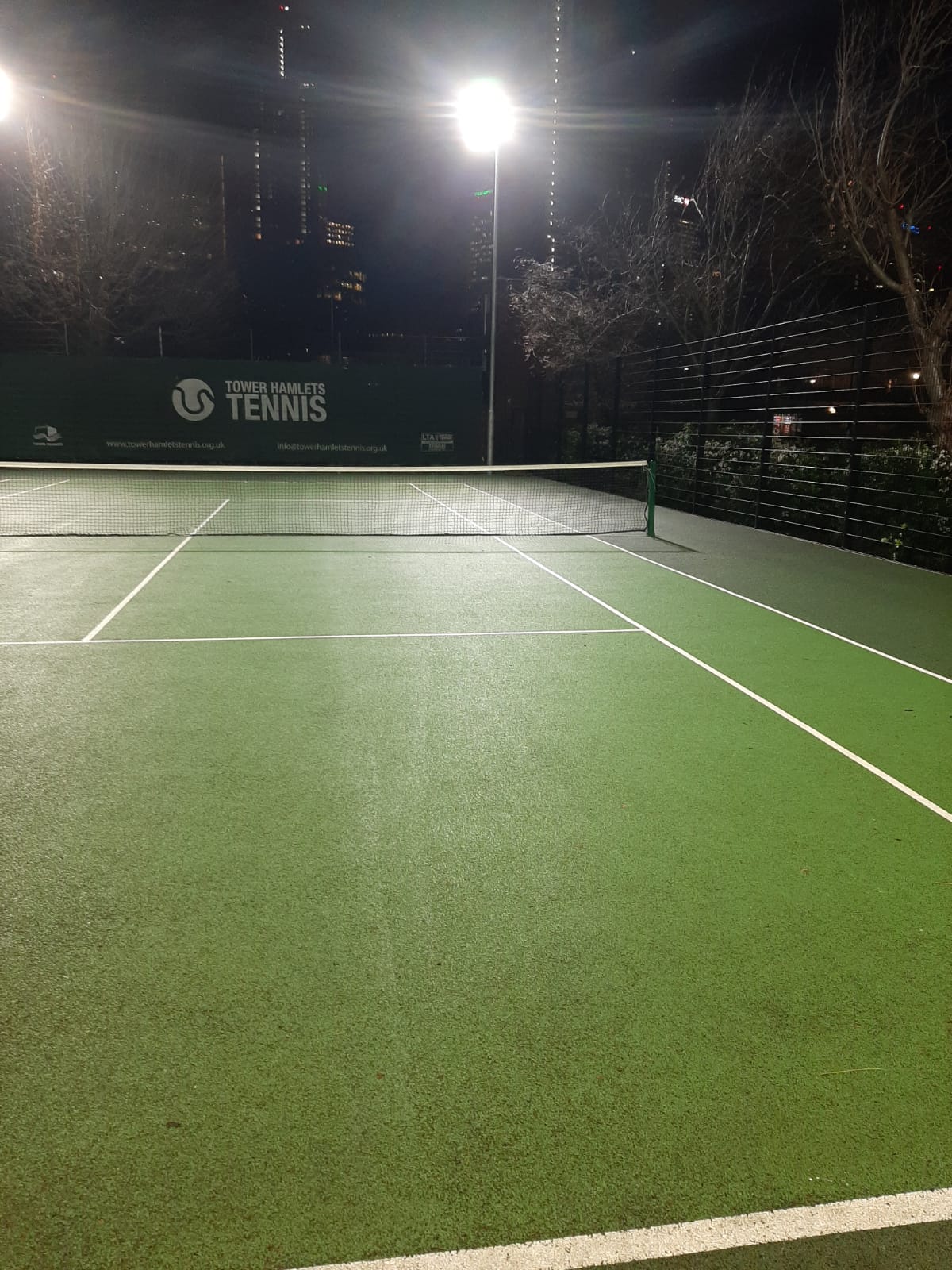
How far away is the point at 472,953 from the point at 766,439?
13083 mm

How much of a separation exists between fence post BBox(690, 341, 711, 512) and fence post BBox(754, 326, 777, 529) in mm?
1352

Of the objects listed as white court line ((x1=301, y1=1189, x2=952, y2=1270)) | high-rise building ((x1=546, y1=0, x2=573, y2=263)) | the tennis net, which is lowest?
white court line ((x1=301, y1=1189, x2=952, y2=1270))

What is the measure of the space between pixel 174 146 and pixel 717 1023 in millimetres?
36578

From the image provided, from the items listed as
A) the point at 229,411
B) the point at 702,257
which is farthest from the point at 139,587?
the point at 229,411

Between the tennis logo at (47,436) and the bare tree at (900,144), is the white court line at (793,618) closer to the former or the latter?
the bare tree at (900,144)

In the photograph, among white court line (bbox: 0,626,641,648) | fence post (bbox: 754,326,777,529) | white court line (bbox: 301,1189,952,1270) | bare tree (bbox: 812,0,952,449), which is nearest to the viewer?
white court line (bbox: 301,1189,952,1270)

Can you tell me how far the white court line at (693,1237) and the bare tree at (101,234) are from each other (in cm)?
3396

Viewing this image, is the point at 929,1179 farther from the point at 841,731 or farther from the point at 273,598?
the point at 273,598

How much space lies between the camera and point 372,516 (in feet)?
50.1

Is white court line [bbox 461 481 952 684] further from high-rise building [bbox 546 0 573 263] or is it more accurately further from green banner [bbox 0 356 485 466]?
high-rise building [bbox 546 0 573 263]

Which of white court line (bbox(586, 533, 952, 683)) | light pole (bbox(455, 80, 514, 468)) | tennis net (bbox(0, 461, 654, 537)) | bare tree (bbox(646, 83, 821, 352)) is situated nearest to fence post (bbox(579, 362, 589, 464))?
tennis net (bbox(0, 461, 654, 537))

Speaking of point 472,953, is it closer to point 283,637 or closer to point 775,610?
point 283,637

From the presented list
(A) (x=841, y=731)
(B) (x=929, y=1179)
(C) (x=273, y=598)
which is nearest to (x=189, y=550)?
(C) (x=273, y=598)

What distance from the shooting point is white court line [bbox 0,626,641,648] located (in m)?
6.72
